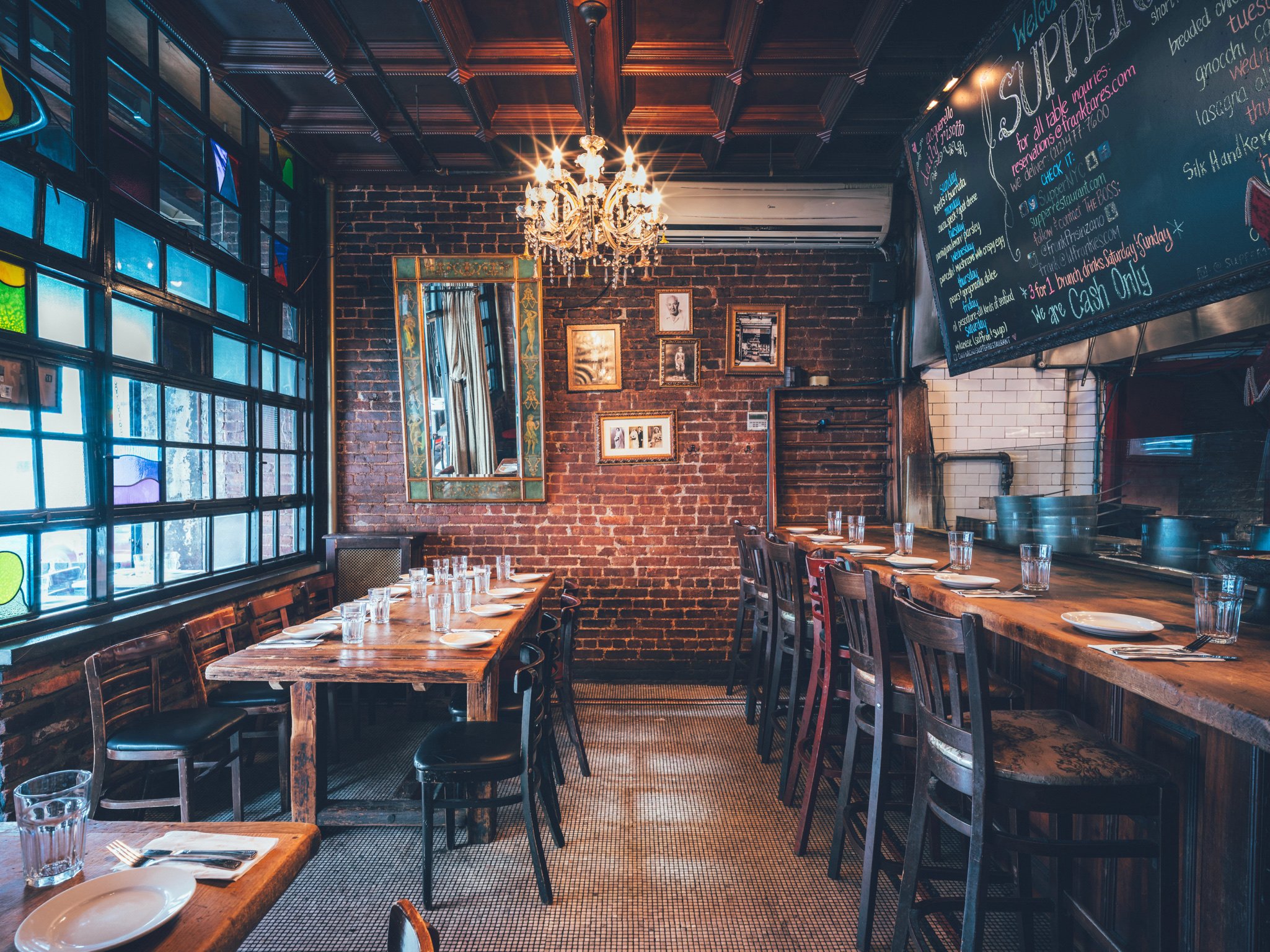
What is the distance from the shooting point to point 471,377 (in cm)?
472

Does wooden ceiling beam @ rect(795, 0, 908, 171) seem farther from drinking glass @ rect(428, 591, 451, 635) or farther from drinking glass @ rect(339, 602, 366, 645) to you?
drinking glass @ rect(339, 602, 366, 645)

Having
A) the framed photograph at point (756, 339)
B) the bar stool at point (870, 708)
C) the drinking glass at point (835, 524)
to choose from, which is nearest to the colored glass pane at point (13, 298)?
the bar stool at point (870, 708)

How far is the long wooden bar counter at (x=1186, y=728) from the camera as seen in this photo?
124 centimetres

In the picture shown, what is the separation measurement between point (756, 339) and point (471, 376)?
216cm

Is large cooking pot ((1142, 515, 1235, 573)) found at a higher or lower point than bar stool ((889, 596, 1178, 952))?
higher

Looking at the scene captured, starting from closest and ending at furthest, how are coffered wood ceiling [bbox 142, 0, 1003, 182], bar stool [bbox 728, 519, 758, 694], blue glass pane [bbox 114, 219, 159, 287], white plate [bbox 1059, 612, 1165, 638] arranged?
1. white plate [bbox 1059, 612, 1165, 638]
2. blue glass pane [bbox 114, 219, 159, 287]
3. coffered wood ceiling [bbox 142, 0, 1003, 182]
4. bar stool [bbox 728, 519, 758, 694]

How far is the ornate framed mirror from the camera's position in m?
4.68

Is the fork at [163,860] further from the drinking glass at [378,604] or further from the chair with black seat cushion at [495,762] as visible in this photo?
the drinking glass at [378,604]

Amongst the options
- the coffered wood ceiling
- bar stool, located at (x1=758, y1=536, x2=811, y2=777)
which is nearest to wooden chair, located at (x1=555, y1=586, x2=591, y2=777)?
bar stool, located at (x1=758, y1=536, x2=811, y2=777)

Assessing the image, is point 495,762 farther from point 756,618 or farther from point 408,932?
point 756,618

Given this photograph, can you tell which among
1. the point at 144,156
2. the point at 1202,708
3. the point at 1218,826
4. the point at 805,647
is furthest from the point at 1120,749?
the point at 144,156

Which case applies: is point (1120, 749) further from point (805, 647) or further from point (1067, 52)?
point (1067, 52)

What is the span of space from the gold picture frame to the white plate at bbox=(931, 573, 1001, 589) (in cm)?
293

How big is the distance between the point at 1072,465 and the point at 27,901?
13.7 ft
